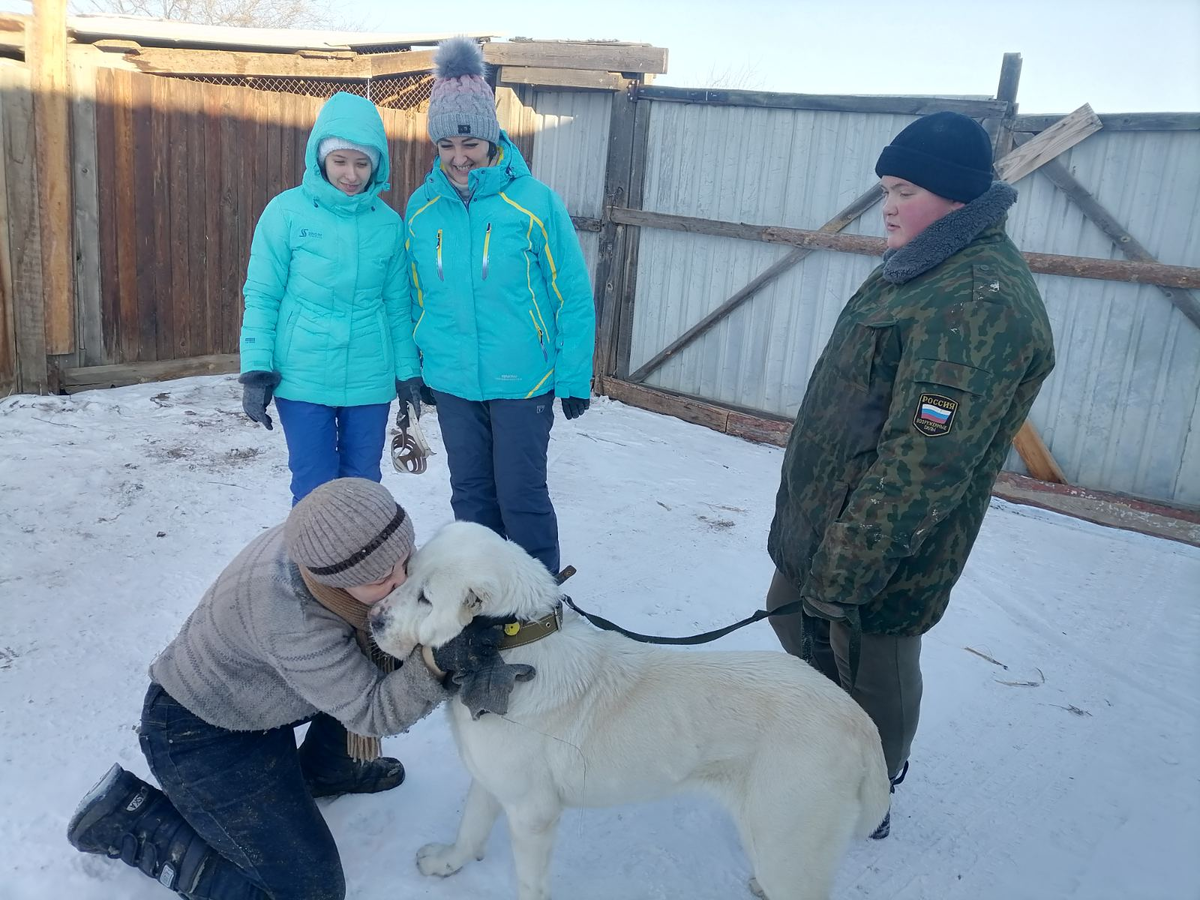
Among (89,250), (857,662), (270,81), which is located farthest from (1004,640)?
(270,81)

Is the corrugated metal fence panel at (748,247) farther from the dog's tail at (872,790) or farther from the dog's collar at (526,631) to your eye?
the dog's collar at (526,631)

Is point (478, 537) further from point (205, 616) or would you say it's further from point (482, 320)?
point (482, 320)

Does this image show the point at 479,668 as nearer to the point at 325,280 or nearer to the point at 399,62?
the point at 325,280

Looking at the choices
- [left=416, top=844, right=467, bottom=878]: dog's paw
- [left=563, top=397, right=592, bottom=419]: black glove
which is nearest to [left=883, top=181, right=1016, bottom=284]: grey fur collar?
[left=563, top=397, right=592, bottom=419]: black glove

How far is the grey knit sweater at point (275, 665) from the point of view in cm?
206

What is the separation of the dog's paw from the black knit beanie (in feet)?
7.08

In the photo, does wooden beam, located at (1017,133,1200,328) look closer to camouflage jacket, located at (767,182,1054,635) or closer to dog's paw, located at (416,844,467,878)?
camouflage jacket, located at (767,182,1054,635)

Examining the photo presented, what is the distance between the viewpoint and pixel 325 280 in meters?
3.43

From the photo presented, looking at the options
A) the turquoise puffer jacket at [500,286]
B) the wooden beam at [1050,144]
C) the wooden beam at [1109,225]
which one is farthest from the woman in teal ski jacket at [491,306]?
the wooden beam at [1109,225]

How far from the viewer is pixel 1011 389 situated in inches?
80.7

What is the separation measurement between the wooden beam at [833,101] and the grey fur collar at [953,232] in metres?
3.82

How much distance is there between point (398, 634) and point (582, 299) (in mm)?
1911

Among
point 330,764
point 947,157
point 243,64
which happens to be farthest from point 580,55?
point 330,764

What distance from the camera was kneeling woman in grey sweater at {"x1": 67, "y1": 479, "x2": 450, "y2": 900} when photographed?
80.7 inches
